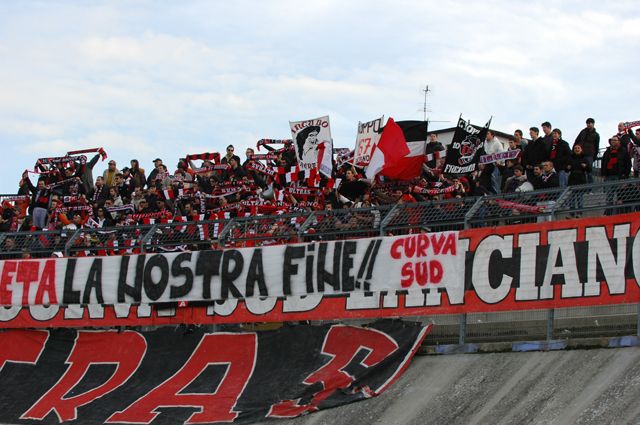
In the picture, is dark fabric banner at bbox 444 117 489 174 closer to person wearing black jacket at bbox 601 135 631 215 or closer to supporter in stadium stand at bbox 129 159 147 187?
person wearing black jacket at bbox 601 135 631 215

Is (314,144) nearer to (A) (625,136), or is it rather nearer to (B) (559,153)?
(B) (559,153)

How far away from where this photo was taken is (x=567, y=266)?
58.4 feet

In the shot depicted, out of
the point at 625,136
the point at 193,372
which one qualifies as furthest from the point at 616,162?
the point at 193,372

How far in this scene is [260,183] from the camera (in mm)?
25688

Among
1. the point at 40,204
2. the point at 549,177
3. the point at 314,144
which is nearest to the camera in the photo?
the point at 549,177

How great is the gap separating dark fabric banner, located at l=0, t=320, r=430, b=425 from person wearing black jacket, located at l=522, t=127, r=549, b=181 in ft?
11.3

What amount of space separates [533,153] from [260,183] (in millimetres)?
7000

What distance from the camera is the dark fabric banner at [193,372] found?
1941cm

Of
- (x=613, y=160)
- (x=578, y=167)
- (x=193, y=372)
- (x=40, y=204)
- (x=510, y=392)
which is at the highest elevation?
(x=613, y=160)

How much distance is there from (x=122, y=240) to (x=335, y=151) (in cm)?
523

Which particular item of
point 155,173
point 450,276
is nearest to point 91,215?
point 155,173

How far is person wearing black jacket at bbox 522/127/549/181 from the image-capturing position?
20516 mm

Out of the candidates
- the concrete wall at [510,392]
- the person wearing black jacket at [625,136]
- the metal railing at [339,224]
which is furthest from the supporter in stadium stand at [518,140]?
the concrete wall at [510,392]

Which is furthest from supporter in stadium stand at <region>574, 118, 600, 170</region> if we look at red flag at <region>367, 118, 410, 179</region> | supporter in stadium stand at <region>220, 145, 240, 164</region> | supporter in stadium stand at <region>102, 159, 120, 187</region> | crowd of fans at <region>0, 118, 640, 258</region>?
supporter in stadium stand at <region>102, 159, 120, 187</region>
